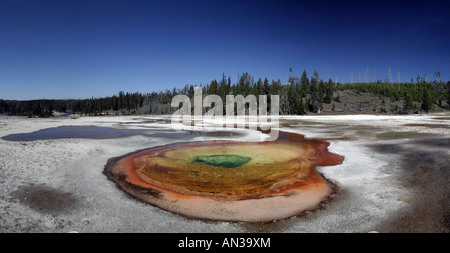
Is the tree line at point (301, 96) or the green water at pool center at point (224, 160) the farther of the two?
the tree line at point (301, 96)

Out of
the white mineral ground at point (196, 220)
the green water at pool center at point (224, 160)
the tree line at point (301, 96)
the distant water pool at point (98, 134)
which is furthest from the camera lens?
the tree line at point (301, 96)

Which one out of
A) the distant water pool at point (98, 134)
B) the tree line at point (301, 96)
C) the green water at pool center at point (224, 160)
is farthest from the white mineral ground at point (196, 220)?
the tree line at point (301, 96)

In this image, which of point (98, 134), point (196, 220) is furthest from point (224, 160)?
point (98, 134)

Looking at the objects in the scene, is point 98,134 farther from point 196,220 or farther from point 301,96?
point 301,96

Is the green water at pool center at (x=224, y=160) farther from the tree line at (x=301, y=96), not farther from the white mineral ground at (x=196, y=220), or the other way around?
the tree line at (x=301, y=96)

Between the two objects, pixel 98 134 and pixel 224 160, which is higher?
pixel 98 134

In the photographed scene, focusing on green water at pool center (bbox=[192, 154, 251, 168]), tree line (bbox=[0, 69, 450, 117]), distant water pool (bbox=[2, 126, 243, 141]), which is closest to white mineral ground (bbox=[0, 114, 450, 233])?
green water at pool center (bbox=[192, 154, 251, 168])

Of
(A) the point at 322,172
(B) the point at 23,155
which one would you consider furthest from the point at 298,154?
(B) the point at 23,155

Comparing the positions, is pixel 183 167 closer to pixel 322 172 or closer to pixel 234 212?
pixel 234 212
